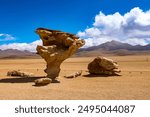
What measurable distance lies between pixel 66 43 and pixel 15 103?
38.4 ft

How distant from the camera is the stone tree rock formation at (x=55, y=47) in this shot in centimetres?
2411

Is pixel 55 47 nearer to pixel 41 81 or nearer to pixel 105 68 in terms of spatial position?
pixel 41 81

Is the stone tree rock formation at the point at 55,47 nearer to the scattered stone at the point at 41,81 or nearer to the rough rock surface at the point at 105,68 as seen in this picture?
the scattered stone at the point at 41,81

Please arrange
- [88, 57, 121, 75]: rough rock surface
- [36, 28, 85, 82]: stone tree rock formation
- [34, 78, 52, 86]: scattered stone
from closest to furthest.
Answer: [34, 78, 52, 86]: scattered stone
[36, 28, 85, 82]: stone tree rock formation
[88, 57, 121, 75]: rough rock surface

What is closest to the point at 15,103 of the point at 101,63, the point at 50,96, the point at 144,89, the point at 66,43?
the point at 50,96

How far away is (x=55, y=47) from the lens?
24.8 m

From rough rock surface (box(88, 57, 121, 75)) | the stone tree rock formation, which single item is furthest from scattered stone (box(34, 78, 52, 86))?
rough rock surface (box(88, 57, 121, 75))

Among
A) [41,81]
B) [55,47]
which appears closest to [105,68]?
[55,47]

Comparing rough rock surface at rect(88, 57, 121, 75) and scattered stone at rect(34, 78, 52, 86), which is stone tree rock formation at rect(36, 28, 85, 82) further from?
rough rock surface at rect(88, 57, 121, 75)

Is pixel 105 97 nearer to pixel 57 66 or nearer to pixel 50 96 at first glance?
pixel 50 96

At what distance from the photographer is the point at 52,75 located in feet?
81.7

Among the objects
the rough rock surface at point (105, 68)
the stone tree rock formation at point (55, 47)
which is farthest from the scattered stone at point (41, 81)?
the rough rock surface at point (105, 68)

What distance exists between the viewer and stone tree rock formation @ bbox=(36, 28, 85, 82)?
24109mm

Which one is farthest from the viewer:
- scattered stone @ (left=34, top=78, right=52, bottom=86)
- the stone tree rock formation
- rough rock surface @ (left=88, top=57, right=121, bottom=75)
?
rough rock surface @ (left=88, top=57, right=121, bottom=75)
